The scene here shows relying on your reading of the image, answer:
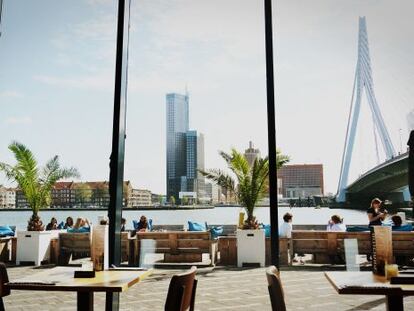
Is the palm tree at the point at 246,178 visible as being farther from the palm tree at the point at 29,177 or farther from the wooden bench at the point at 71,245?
the palm tree at the point at 29,177

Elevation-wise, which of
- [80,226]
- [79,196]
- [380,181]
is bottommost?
[80,226]

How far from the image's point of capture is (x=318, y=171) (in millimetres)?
38062

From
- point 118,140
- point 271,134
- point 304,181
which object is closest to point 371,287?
point 271,134

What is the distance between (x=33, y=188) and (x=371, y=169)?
13988 millimetres

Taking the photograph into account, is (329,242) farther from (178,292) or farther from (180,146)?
(180,146)

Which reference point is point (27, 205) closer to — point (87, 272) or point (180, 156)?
point (87, 272)

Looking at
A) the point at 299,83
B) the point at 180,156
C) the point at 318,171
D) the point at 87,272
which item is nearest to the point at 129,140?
the point at 87,272

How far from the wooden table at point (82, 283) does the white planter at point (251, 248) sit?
439cm

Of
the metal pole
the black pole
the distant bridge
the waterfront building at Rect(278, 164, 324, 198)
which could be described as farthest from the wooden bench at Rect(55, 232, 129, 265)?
the waterfront building at Rect(278, 164, 324, 198)

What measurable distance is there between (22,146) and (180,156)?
28.9 ft

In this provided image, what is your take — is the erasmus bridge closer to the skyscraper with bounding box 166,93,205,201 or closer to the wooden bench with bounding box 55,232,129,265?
the skyscraper with bounding box 166,93,205,201

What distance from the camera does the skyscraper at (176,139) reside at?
1302 cm

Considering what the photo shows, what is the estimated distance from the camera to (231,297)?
4133 millimetres

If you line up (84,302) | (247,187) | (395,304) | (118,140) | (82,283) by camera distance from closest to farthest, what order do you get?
1. (395,304)
2. (82,283)
3. (84,302)
4. (118,140)
5. (247,187)
